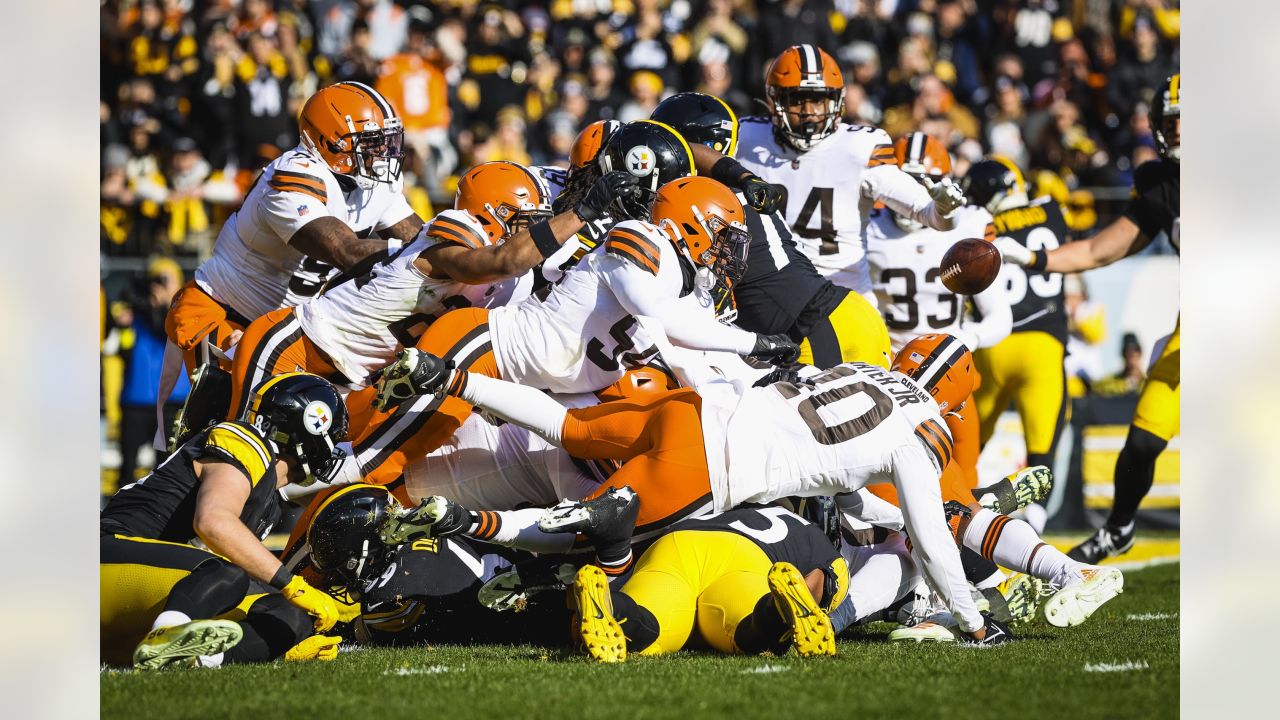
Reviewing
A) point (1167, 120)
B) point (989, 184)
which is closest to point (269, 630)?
point (989, 184)

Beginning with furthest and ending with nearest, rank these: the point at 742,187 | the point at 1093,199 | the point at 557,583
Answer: the point at 1093,199
the point at 742,187
the point at 557,583

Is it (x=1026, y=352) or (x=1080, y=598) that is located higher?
(x=1026, y=352)

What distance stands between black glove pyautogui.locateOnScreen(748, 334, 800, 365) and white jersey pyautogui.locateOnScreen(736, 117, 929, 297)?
1693 mm

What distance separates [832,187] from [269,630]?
3.78m

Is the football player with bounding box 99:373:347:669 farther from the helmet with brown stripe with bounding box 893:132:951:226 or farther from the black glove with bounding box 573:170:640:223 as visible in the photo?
the helmet with brown stripe with bounding box 893:132:951:226

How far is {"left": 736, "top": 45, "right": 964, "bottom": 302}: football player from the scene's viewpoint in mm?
7461

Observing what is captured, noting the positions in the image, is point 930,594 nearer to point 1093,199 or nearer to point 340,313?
point 340,313

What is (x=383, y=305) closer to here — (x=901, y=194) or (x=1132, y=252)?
(x=901, y=194)

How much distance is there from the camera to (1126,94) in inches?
556

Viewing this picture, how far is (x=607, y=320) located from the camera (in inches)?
230
